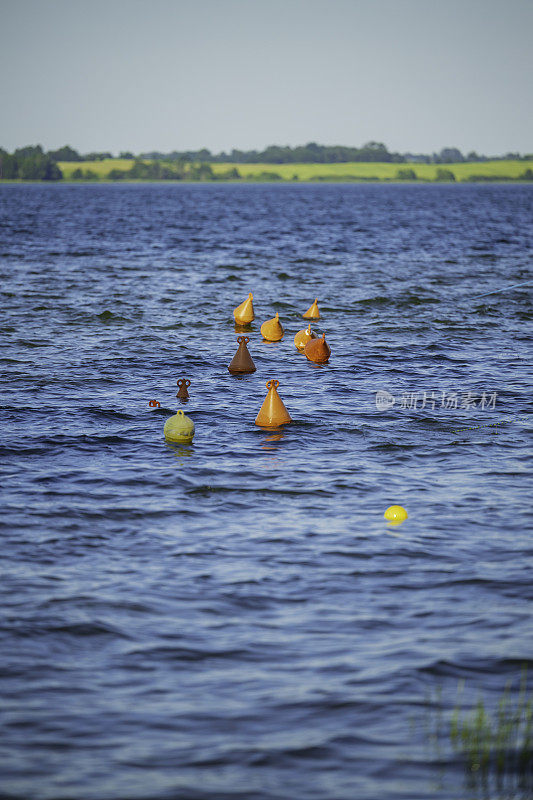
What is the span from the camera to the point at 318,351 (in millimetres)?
20109

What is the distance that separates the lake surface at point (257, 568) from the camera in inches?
248

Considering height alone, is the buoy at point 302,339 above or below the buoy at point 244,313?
below

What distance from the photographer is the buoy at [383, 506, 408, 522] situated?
34.5 feet

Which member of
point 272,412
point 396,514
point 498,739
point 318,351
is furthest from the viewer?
point 318,351

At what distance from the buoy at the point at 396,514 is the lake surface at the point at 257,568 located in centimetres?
13

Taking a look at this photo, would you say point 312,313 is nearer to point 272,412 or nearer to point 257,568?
point 272,412

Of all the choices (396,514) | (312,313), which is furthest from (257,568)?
(312,313)

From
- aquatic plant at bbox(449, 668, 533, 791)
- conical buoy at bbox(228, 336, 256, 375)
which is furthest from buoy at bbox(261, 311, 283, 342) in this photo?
aquatic plant at bbox(449, 668, 533, 791)

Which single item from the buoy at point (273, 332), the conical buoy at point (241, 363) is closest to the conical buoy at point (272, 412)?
the conical buoy at point (241, 363)

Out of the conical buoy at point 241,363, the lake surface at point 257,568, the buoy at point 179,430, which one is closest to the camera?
the lake surface at point 257,568

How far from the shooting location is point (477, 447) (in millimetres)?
13508

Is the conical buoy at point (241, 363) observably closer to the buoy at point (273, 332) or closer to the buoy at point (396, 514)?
the buoy at point (273, 332)

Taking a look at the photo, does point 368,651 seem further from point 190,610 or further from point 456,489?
point 456,489

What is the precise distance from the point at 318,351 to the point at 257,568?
11285 millimetres
